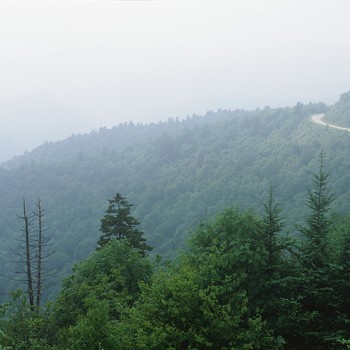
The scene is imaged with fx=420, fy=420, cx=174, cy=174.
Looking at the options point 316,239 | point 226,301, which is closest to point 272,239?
point 316,239

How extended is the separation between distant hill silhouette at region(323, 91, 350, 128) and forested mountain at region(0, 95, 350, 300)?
18.3ft

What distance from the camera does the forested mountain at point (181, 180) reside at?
115438mm

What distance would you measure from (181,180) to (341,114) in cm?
6031

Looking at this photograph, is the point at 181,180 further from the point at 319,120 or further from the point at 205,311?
the point at 205,311

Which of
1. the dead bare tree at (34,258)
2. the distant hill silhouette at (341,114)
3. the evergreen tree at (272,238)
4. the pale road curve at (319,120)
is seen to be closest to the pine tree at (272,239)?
the evergreen tree at (272,238)

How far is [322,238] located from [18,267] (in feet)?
389

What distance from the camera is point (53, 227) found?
139 m

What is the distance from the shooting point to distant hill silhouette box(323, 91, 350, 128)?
430ft

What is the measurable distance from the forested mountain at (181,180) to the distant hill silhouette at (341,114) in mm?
5585

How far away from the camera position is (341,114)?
5394 inches

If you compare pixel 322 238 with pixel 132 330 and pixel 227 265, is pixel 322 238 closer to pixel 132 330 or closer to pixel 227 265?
pixel 227 265

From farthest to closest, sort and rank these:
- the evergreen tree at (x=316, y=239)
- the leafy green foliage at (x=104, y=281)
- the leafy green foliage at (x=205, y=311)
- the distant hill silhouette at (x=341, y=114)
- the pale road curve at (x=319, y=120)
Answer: the distant hill silhouette at (x=341, y=114) → the pale road curve at (x=319, y=120) → the leafy green foliage at (x=104, y=281) → the evergreen tree at (x=316, y=239) → the leafy green foliage at (x=205, y=311)

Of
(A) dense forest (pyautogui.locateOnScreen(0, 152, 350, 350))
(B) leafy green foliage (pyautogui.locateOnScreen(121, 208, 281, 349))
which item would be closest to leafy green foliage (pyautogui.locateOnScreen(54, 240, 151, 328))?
(A) dense forest (pyautogui.locateOnScreen(0, 152, 350, 350))

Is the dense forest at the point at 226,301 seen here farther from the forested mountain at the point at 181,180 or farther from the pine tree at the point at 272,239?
the forested mountain at the point at 181,180
